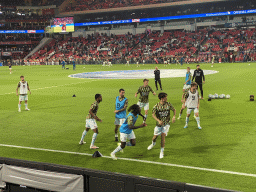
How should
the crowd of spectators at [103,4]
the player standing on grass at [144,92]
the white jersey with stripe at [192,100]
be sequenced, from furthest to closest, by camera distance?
1. the crowd of spectators at [103,4]
2. the player standing on grass at [144,92]
3. the white jersey with stripe at [192,100]

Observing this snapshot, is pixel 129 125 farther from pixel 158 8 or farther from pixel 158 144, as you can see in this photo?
pixel 158 8

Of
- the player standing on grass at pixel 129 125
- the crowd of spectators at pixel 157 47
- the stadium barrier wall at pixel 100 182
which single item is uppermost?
the crowd of spectators at pixel 157 47

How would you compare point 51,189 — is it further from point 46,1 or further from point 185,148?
point 46,1

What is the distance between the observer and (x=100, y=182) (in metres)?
5.67

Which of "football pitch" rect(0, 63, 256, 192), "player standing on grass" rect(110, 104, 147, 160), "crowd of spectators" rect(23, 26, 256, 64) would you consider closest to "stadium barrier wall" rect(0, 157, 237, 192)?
"football pitch" rect(0, 63, 256, 192)

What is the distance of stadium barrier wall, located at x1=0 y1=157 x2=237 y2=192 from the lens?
507cm

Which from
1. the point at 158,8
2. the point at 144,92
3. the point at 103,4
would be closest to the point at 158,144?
the point at 144,92

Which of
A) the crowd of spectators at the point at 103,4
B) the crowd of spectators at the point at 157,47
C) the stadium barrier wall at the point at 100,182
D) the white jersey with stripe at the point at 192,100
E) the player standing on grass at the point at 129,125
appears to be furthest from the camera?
the crowd of spectators at the point at 103,4

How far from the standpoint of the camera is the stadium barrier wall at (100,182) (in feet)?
16.6

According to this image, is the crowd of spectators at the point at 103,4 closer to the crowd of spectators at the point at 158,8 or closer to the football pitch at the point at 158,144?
the crowd of spectators at the point at 158,8

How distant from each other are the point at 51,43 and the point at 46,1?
18669mm

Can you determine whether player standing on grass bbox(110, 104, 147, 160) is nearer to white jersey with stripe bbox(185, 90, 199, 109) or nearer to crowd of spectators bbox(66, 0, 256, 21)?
white jersey with stripe bbox(185, 90, 199, 109)

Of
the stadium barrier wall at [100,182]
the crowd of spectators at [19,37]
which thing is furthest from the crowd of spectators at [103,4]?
the stadium barrier wall at [100,182]

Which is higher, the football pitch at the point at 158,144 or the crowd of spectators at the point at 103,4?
the crowd of spectators at the point at 103,4
